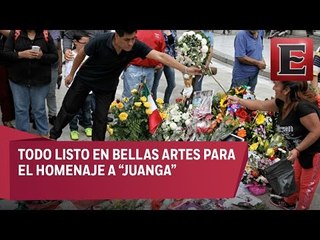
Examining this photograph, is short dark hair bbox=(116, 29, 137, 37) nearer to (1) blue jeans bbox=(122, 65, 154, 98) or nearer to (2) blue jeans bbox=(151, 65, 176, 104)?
(1) blue jeans bbox=(122, 65, 154, 98)

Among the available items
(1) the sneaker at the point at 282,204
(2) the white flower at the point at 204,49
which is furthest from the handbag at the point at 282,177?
(2) the white flower at the point at 204,49

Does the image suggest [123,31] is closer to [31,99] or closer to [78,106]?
[78,106]

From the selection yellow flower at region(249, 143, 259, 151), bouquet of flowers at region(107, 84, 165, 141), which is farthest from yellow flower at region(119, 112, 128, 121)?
yellow flower at region(249, 143, 259, 151)

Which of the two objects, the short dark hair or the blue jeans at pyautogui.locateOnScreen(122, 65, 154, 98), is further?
the blue jeans at pyautogui.locateOnScreen(122, 65, 154, 98)

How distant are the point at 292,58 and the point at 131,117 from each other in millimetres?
1326

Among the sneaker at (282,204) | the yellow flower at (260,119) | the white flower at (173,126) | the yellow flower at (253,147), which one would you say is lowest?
the sneaker at (282,204)

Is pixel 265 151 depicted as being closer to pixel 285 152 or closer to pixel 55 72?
pixel 285 152

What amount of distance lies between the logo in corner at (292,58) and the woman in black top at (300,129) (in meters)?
0.07

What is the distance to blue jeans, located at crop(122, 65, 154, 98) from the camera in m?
3.80

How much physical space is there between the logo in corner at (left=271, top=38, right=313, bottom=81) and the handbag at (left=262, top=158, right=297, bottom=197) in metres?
0.60

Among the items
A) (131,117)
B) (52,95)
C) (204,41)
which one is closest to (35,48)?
(52,95)

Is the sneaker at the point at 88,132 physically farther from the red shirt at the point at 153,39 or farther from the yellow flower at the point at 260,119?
the yellow flower at the point at 260,119

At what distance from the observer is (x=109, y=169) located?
10.7 ft

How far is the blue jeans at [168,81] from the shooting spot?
399cm
